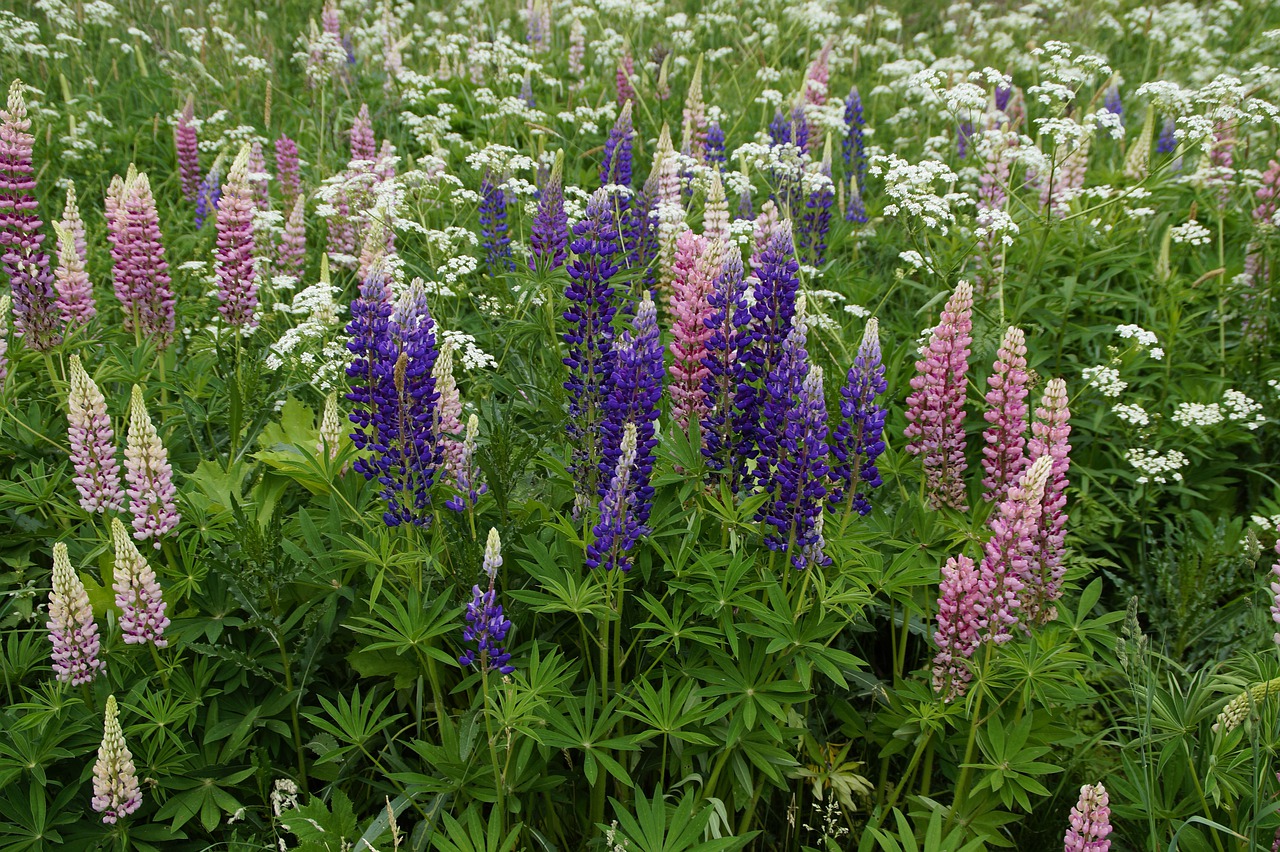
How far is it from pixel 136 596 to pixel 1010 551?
2218 mm

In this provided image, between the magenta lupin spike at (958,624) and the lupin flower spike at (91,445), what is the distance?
234 cm

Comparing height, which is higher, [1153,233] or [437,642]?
[1153,233]

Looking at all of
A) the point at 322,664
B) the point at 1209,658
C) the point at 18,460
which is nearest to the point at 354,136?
the point at 18,460

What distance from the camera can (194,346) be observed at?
404 centimetres

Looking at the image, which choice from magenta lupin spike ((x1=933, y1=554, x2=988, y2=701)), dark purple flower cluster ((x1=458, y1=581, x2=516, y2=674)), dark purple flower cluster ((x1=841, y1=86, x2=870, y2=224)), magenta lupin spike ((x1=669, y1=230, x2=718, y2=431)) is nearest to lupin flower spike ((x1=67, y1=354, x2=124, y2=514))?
dark purple flower cluster ((x1=458, y1=581, x2=516, y2=674))

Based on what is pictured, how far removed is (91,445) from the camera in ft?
9.39

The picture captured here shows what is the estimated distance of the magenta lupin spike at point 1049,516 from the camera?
2803 millimetres

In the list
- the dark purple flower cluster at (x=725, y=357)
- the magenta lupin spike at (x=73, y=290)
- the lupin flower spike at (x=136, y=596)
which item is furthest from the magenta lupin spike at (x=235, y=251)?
the dark purple flower cluster at (x=725, y=357)

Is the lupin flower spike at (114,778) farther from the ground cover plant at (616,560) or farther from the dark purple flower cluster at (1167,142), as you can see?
the dark purple flower cluster at (1167,142)

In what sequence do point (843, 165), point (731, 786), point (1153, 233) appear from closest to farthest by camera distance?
1. point (731, 786)
2. point (1153, 233)
3. point (843, 165)

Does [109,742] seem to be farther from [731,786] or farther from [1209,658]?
[1209,658]

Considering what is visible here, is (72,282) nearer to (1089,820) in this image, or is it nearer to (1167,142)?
(1089,820)

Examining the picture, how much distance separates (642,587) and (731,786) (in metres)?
0.60

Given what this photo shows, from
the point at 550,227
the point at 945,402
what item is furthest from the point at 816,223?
the point at 945,402
